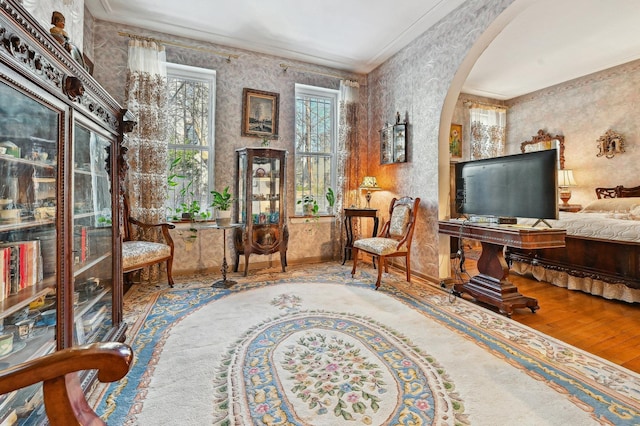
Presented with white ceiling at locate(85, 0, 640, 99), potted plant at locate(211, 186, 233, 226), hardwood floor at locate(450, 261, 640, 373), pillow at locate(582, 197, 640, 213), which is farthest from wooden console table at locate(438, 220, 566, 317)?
pillow at locate(582, 197, 640, 213)

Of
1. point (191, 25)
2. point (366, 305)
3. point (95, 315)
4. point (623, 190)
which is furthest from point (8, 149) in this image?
point (623, 190)

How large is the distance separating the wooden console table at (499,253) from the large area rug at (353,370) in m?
0.21

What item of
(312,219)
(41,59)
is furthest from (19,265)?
(312,219)

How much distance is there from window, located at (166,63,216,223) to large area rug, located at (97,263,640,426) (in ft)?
4.81

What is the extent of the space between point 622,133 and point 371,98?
12.9 ft

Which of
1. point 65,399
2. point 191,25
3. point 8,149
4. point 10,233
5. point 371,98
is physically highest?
point 191,25

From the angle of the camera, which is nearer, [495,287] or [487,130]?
[495,287]

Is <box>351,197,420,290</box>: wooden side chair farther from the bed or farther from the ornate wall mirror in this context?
the ornate wall mirror

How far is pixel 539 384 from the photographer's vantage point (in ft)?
5.23

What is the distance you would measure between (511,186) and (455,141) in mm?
3390

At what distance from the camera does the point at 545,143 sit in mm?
5598

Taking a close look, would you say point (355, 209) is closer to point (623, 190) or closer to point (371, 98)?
point (371, 98)

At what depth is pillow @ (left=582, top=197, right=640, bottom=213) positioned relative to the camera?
164 inches

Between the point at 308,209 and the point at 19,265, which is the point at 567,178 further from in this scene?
the point at 19,265
